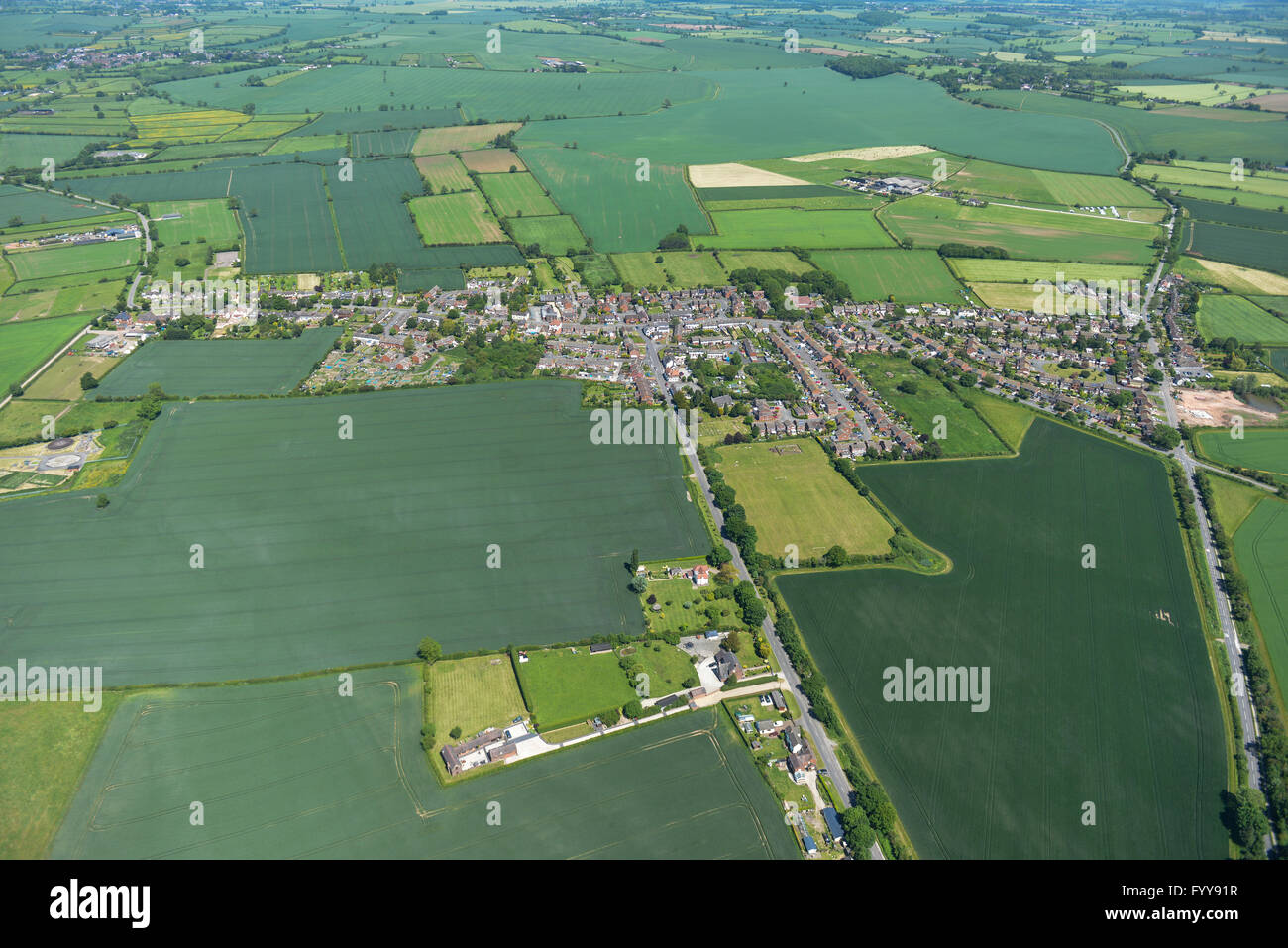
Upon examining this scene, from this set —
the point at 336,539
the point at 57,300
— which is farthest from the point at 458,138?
the point at 336,539

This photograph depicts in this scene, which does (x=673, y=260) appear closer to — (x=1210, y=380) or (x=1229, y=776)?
(x=1210, y=380)

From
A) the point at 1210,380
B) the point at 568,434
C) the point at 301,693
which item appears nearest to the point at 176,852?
the point at 301,693

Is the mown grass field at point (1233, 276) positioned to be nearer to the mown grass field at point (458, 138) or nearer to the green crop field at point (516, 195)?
the green crop field at point (516, 195)

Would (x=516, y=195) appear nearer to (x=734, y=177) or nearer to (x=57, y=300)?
(x=734, y=177)

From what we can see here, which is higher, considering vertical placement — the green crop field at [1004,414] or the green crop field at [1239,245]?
the green crop field at [1239,245]

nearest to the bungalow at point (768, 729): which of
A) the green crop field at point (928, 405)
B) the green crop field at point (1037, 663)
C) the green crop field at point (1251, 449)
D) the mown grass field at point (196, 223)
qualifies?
the green crop field at point (1037, 663)

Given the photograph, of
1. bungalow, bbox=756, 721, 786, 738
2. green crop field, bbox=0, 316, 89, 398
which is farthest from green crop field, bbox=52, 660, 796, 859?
green crop field, bbox=0, 316, 89, 398

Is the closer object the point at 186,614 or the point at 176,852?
the point at 176,852
